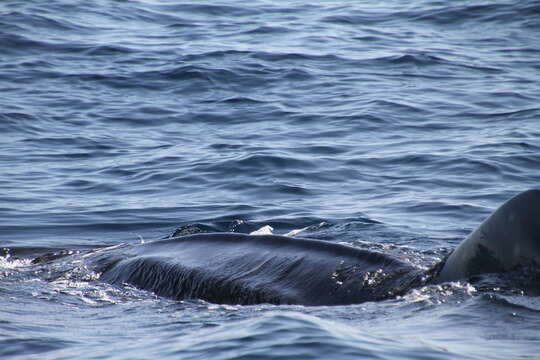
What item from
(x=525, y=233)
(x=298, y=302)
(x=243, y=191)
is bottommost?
(x=243, y=191)

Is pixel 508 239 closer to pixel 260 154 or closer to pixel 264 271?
pixel 264 271

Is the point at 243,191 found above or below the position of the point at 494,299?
below

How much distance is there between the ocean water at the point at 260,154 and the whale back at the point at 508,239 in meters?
0.14

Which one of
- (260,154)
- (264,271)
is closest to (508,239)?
(264,271)

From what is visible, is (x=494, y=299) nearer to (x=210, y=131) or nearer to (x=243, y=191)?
(x=243, y=191)

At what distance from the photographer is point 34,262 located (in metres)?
9.11

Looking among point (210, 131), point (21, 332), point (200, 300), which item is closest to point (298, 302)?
point (200, 300)

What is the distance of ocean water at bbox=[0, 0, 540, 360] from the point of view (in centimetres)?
576

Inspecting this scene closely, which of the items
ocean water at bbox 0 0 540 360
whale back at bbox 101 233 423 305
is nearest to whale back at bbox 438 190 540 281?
ocean water at bbox 0 0 540 360

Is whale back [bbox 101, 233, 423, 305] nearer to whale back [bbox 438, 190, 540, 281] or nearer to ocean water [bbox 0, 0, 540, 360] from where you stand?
ocean water [bbox 0, 0, 540, 360]

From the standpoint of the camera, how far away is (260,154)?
14.2m

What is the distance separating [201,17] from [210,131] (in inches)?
424

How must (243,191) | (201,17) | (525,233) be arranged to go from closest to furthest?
(525,233) < (243,191) < (201,17)

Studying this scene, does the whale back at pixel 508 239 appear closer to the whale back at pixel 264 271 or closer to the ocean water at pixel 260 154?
the ocean water at pixel 260 154
